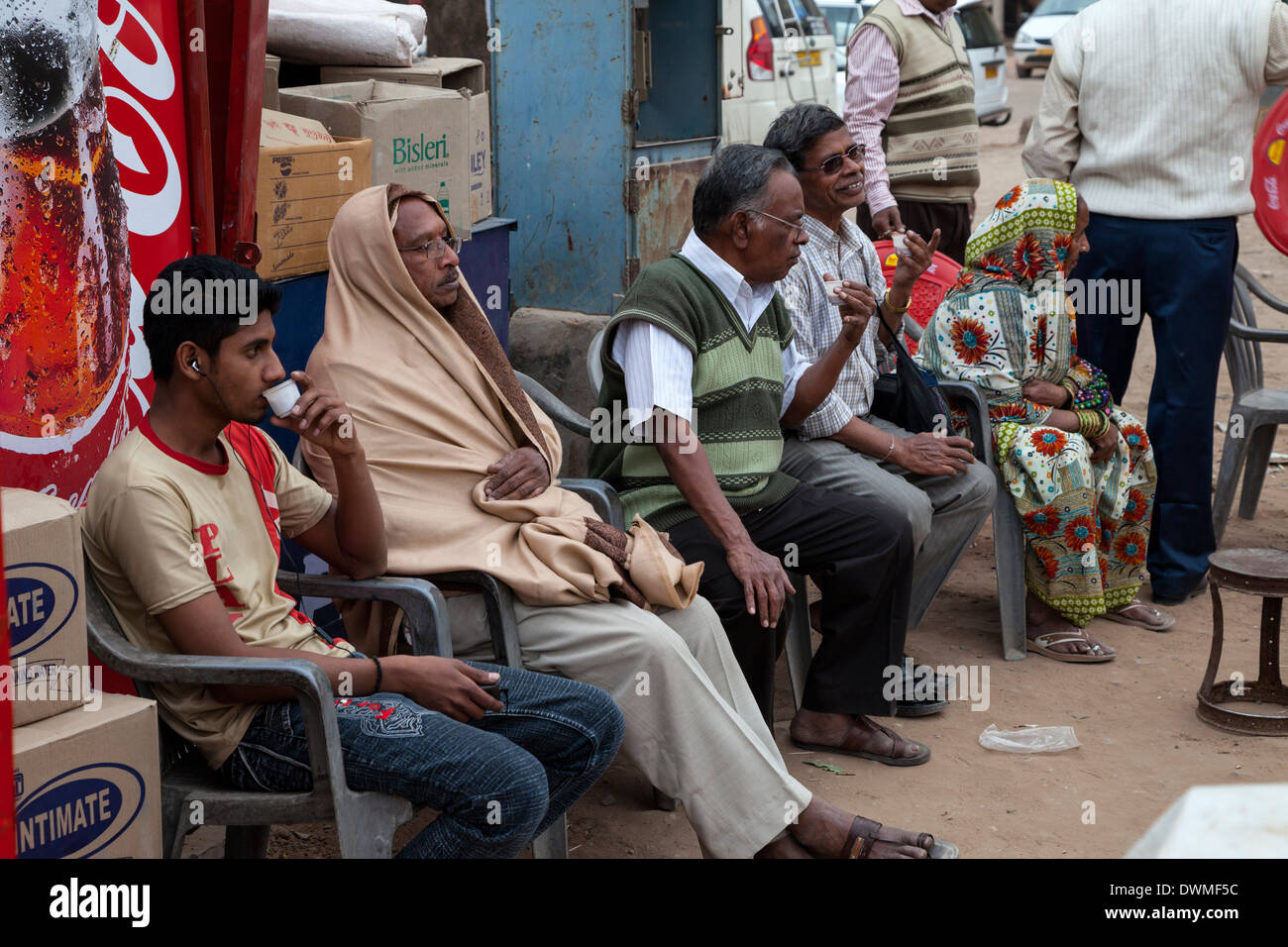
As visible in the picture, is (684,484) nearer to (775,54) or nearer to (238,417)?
(238,417)

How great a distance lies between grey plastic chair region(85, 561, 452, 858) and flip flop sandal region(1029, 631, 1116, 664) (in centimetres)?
258

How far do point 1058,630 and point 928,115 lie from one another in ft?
7.10

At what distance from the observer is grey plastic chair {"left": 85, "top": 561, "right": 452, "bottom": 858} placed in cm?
228

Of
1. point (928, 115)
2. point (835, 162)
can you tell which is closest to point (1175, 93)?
point (928, 115)

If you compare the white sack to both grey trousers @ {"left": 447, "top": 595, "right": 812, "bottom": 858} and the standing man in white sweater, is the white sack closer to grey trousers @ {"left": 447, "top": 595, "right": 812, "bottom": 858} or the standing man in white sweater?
the standing man in white sweater

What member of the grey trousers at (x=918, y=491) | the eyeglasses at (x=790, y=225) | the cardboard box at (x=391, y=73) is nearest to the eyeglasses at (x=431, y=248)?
the eyeglasses at (x=790, y=225)

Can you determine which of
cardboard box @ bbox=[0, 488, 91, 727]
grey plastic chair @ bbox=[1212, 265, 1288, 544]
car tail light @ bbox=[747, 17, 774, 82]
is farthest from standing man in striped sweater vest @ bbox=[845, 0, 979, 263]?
car tail light @ bbox=[747, 17, 774, 82]

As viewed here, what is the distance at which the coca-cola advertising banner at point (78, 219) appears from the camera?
2.52m

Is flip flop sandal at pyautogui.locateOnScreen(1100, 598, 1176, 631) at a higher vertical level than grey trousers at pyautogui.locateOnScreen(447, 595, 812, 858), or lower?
lower

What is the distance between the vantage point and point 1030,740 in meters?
3.82

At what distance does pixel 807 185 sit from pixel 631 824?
5.98 ft

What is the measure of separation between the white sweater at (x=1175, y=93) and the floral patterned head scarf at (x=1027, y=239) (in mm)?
508
